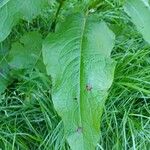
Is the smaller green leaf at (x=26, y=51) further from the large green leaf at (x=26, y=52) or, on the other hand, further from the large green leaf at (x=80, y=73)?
the large green leaf at (x=80, y=73)

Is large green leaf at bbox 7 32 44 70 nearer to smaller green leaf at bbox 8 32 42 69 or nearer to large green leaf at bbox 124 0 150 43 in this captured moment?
smaller green leaf at bbox 8 32 42 69

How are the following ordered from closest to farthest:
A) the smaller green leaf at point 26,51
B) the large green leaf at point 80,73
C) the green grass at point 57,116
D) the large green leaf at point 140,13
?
the large green leaf at point 80,73 < the large green leaf at point 140,13 < the green grass at point 57,116 < the smaller green leaf at point 26,51

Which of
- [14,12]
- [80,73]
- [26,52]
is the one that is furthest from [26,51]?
[80,73]

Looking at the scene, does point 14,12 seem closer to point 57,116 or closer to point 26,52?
point 26,52

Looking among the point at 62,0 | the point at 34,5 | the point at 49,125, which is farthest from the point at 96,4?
the point at 49,125

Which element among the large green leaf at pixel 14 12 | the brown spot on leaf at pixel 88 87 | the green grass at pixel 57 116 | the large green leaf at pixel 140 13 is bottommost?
the green grass at pixel 57 116

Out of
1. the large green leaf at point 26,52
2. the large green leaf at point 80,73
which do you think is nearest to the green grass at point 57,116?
the large green leaf at point 26,52

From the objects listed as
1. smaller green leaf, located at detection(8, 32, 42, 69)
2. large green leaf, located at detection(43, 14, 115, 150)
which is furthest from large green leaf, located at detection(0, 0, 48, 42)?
smaller green leaf, located at detection(8, 32, 42, 69)
